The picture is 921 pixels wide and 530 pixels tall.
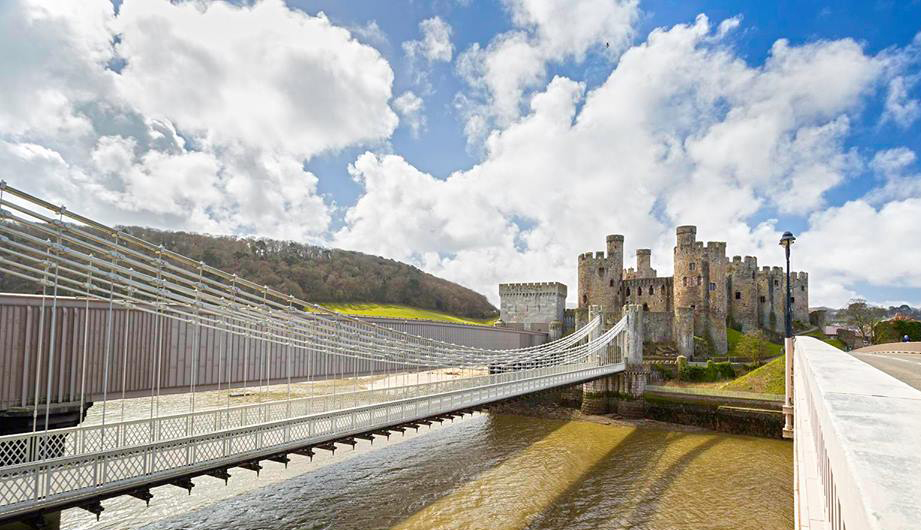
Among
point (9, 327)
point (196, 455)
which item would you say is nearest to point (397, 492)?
point (196, 455)

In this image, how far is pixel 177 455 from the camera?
6512mm

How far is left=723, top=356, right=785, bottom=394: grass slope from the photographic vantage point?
20422 mm

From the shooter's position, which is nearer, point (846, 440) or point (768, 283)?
point (846, 440)

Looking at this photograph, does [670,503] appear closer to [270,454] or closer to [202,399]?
[270,454]

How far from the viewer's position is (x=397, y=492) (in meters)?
11.4

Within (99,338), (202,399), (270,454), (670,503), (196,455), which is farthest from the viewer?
(202,399)

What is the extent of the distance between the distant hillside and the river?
2807 centimetres

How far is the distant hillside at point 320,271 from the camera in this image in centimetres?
4362

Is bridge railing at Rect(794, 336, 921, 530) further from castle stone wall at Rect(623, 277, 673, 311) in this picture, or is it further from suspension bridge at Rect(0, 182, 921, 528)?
castle stone wall at Rect(623, 277, 673, 311)

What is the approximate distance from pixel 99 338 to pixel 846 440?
12.5 metres

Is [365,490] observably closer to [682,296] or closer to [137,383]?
[137,383]

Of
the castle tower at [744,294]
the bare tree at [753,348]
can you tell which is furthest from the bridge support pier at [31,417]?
the castle tower at [744,294]

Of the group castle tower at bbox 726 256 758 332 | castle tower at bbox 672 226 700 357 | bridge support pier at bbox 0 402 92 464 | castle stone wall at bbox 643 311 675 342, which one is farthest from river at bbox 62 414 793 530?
castle tower at bbox 726 256 758 332

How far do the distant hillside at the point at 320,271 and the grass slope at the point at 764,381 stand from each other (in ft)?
105
